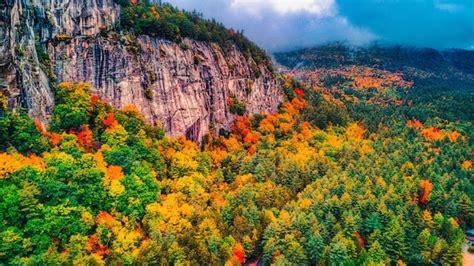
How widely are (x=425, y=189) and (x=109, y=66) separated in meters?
73.7

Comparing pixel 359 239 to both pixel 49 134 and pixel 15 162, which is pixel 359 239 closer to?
pixel 49 134

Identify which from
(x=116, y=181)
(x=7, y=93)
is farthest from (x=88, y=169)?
(x=7, y=93)

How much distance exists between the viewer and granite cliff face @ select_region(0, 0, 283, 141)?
213ft

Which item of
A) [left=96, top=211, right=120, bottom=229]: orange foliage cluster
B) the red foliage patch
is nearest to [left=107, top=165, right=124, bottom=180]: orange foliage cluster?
[left=96, top=211, right=120, bottom=229]: orange foliage cluster

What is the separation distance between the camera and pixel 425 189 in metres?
95.2

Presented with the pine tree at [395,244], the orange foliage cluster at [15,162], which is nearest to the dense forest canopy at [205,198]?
the orange foliage cluster at [15,162]

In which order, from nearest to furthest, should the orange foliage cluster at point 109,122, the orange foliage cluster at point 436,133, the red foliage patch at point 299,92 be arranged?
the orange foliage cluster at point 109,122, the orange foliage cluster at point 436,133, the red foliage patch at point 299,92

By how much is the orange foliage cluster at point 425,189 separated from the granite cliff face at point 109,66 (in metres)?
51.6

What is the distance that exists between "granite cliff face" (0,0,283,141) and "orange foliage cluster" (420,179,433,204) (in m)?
51.6

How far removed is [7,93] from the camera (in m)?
61.6

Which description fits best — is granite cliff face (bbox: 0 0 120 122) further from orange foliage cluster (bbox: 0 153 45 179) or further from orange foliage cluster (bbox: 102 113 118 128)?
orange foliage cluster (bbox: 102 113 118 128)

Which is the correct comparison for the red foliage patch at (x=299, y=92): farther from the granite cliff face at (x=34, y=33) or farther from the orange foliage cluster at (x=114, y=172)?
the orange foliage cluster at (x=114, y=172)

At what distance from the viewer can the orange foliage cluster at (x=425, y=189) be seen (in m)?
93.2

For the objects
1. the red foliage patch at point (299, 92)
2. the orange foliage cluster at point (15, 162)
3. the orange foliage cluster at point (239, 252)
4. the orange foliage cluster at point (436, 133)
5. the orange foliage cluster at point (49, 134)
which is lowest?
the orange foliage cluster at point (239, 252)
